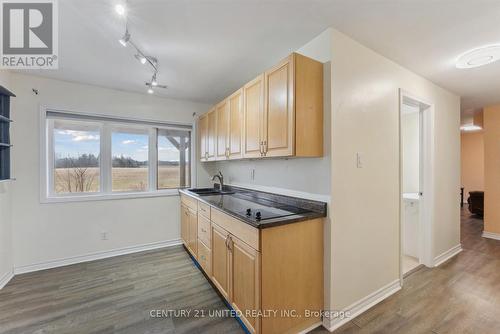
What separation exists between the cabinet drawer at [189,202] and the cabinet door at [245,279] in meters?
1.10

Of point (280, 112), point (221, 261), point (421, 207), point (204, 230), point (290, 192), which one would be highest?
point (280, 112)

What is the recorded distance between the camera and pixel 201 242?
2561 mm

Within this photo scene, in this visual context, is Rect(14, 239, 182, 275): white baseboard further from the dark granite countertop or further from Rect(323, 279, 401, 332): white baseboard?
Rect(323, 279, 401, 332): white baseboard

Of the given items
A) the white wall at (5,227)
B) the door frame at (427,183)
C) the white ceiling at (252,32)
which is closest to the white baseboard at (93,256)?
the white wall at (5,227)

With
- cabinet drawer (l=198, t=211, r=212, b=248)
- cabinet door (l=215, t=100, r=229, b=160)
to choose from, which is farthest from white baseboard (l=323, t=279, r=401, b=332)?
cabinet door (l=215, t=100, r=229, b=160)

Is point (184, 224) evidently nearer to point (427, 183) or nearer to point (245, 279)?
A: point (245, 279)

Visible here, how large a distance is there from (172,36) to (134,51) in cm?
56

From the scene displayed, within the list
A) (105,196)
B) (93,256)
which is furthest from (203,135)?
(93,256)

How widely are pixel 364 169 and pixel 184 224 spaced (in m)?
2.68

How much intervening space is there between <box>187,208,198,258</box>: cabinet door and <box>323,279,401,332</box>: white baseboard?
1717 mm

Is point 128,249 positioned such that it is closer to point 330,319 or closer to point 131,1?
point 330,319

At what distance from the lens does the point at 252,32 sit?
1.80 m

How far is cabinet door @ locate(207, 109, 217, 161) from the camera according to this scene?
10.1 ft

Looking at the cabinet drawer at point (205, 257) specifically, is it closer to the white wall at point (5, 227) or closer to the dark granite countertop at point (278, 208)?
the dark granite countertop at point (278, 208)
